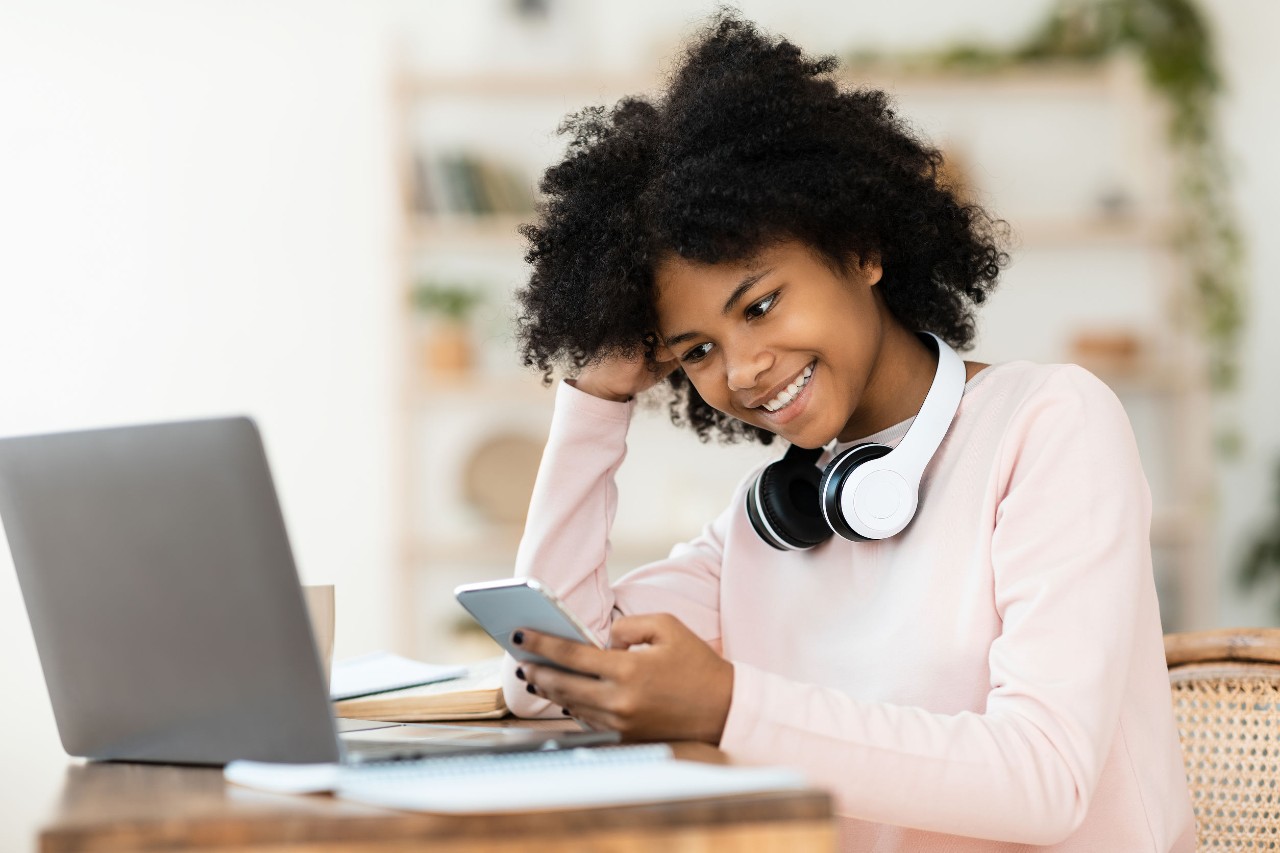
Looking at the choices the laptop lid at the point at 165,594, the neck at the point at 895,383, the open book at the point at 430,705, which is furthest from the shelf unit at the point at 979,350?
the laptop lid at the point at 165,594

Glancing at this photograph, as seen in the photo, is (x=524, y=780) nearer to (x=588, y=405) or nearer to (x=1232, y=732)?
(x=588, y=405)

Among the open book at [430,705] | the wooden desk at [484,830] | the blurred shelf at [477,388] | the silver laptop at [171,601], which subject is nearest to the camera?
the wooden desk at [484,830]

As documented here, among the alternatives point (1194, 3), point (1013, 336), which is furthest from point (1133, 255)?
point (1194, 3)

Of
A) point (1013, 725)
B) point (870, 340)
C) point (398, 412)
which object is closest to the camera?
point (1013, 725)

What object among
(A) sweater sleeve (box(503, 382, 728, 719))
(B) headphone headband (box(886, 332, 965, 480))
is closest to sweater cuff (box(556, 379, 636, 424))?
(A) sweater sleeve (box(503, 382, 728, 719))

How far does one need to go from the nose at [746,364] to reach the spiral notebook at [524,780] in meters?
0.56

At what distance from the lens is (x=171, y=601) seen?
2.88 ft

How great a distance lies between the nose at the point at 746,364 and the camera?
4.19 ft

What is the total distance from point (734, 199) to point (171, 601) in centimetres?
63

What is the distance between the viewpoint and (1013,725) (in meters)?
0.98

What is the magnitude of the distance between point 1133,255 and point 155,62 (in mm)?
3026

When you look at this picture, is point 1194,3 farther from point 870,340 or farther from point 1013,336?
point 870,340

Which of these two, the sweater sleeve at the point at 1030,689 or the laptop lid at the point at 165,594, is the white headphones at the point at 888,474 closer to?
the sweater sleeve at the point at 1030,689

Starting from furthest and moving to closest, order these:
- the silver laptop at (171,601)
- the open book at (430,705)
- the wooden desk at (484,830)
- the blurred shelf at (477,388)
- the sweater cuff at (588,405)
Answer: the blurred shelf at (477,388) < the sweater cuff at (588,405) < the open book at (430,705) < the silver laptop at (171,601) < the wooden desk at (484,830)
